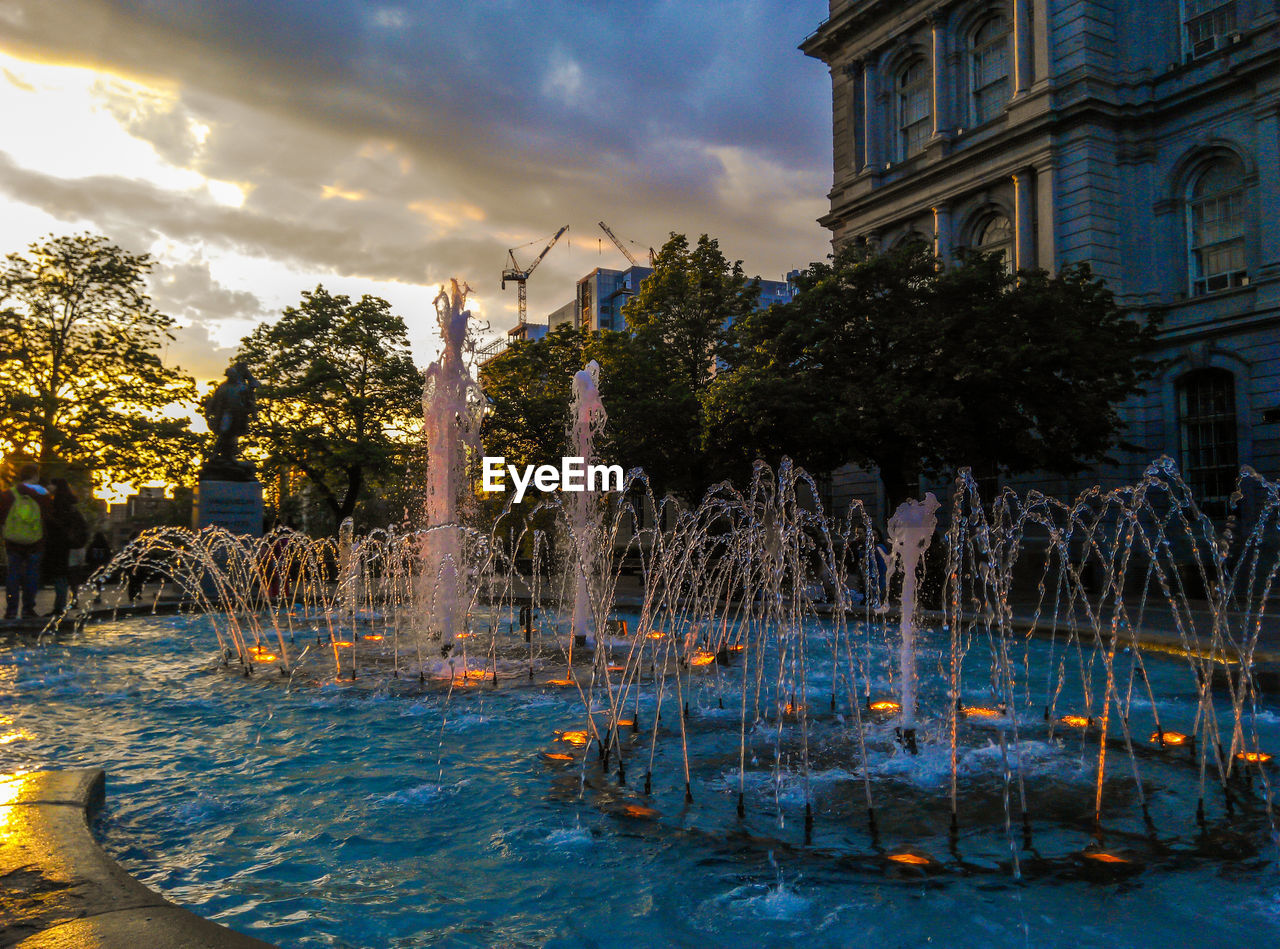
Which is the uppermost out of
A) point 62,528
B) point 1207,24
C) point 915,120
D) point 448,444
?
point 915,120

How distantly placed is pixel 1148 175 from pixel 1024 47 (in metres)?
5.63

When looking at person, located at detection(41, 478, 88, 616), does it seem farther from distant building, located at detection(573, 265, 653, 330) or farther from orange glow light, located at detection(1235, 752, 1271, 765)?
distant building, located at detection(573, 265, 653, 330)

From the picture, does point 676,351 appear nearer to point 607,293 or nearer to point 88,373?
point 88,373

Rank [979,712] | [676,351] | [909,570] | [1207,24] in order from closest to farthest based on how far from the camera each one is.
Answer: [909,570] < [979,712] < [1207,24] < [676,351]

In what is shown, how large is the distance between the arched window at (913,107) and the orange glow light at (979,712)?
27997mm

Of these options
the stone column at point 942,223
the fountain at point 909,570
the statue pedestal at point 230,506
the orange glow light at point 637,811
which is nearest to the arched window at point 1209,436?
the stone column at point 942,223

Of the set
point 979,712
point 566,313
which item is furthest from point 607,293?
point 979,712

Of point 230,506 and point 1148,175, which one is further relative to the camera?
point 1148,175

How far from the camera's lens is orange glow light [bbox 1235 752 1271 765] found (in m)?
5.88

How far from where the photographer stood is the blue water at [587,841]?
12.5ft

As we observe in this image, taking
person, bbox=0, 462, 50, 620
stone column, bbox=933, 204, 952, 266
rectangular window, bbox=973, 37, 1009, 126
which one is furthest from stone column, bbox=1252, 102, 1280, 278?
person, bbox=0, 462, 50, 620

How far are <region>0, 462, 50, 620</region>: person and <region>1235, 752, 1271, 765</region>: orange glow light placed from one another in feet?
45.9

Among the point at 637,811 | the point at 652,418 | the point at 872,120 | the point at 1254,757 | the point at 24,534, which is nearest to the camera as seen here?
the point at 637,811

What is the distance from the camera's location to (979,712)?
7.90 metres
